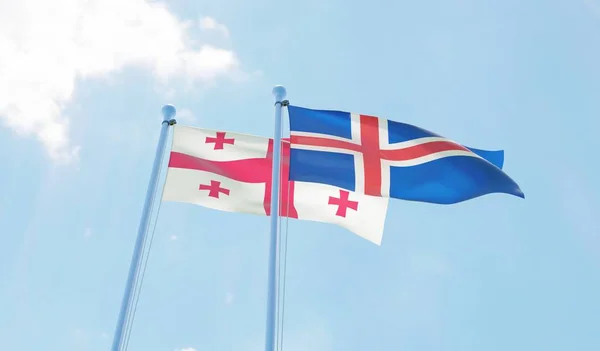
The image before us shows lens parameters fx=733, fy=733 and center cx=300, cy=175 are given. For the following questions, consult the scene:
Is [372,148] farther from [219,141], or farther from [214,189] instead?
[214,189]

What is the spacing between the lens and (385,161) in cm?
1383

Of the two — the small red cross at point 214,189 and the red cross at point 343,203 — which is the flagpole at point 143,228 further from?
the red cross at point 343,203

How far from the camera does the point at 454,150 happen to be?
13.9 meters

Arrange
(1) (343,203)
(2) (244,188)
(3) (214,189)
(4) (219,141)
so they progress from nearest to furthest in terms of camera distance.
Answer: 1. (3) (214,189)
2. (1) (343,203)
3. (2) (244,188)
4. (4) (219,141)

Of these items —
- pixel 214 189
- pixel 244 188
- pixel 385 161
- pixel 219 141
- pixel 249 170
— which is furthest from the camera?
Result: pixel 385 161

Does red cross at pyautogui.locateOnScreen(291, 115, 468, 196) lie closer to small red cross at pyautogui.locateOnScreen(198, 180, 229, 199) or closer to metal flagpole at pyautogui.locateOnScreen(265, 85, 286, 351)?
metal flagpole at pyautogui.locateOnScreen(265, 85, 286, 351)

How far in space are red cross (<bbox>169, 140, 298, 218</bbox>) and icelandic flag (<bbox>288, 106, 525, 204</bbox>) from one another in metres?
0.42

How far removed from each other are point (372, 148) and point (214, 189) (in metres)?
3.11

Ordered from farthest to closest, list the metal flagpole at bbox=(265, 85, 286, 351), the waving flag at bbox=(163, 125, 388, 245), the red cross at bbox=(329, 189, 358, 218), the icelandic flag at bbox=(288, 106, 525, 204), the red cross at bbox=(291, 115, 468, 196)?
the red cross at bbox=(291, 115, 468, 196)
the icelandic flag at bbox=(288, 106, 525, 204)
the red cross at bbox=(329, 189, 358, 218)
the waving flag at bbox=(163, 125, 388, 245)
the metal flagpole at bbox=(265, 85, 286, 351)

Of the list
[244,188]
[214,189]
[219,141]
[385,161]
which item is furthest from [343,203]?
[219,141]

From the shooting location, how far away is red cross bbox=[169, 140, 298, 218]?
13180 millimetres

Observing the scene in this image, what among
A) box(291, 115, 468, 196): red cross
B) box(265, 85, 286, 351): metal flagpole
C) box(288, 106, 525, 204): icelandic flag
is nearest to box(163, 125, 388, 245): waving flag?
box(288, 106, 525, 204): icelandic flag

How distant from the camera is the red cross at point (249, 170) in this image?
519 inches

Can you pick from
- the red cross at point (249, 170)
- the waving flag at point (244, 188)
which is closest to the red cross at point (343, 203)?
the waving flag at point (244, 188)
